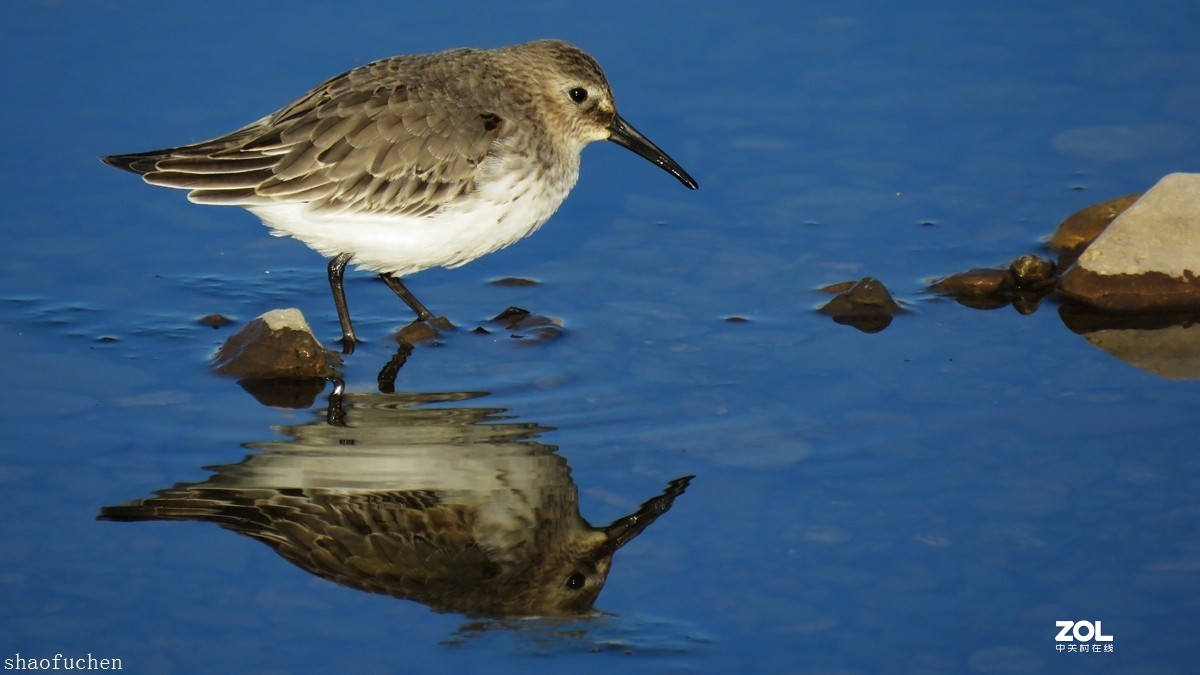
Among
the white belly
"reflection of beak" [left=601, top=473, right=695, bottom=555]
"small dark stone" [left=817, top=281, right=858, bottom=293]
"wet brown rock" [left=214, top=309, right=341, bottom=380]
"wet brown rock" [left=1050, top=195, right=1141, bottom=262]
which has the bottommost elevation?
"reflection of beak" [left=601, top=473, right=695, bottom=555]

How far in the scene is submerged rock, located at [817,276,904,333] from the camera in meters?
9.55

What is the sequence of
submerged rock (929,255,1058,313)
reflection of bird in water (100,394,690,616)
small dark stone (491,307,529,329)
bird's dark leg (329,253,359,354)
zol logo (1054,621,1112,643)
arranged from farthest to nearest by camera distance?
submerged rock (929,255,1058,313)
small dark stone (491,307,529,329)
bird's dark leg (329,253,359,354)
reflection of bird in water (100,394,690,616)
zol logo (1054,621,1112,643)

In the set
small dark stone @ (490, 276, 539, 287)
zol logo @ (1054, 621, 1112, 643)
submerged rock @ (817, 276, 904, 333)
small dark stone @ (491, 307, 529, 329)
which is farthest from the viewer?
small dark stone @ (490, 276, 539, 287)

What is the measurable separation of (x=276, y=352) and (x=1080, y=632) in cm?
468

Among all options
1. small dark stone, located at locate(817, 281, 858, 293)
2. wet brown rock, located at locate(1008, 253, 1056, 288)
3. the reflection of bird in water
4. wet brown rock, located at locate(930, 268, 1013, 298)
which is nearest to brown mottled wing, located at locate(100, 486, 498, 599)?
the reflection of bird in water

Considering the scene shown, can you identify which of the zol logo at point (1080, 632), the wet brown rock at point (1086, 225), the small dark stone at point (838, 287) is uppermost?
the wet brown rock at point (1086, 225)

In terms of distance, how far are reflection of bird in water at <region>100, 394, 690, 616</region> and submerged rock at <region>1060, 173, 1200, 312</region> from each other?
3.42 metres

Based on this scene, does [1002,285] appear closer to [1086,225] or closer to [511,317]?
[1086,225]

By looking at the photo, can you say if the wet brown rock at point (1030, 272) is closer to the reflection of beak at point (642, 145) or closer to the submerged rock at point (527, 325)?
the reflection of beak at point (642, 145)

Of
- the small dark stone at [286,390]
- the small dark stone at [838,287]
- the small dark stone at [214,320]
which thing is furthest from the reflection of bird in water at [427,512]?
the small dark stone at [838,287]

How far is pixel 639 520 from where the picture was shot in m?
7.50

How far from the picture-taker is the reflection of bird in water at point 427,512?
707 cm

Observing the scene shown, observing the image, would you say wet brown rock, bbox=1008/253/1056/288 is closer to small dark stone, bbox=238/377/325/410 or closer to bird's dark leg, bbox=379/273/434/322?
bird's dark leg, bbox=379/273/434/322

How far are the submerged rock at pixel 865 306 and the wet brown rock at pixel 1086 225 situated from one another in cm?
142
